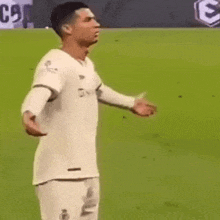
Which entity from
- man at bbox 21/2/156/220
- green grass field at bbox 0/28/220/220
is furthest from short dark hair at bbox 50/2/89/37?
green grass field at bbox 0/28/220/220

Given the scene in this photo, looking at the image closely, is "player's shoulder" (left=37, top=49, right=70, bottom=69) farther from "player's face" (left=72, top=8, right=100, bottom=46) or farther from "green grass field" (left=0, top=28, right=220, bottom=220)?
"green grass field" (left=0, top=28, right=220, bottom=220)

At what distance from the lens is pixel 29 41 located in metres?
2.44

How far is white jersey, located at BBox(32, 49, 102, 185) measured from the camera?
125 cm

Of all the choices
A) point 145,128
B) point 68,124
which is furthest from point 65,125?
point 145,128

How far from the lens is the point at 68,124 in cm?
127

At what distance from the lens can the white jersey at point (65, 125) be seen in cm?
125

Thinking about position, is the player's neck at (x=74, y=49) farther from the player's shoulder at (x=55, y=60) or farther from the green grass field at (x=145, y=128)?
the green grass field at (x=145, y=128)

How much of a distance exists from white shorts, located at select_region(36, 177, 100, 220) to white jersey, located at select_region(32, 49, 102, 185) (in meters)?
0.02

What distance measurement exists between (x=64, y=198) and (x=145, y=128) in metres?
1.07

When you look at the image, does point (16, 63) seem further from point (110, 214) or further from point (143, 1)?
point (143, 1)

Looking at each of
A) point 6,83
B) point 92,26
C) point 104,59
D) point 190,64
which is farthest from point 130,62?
point 92,26

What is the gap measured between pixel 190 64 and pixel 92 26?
117 cm

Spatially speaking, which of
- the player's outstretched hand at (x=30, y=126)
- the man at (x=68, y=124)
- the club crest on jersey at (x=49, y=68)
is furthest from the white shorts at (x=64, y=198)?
the club crest on jersey at (x=49, y=68)

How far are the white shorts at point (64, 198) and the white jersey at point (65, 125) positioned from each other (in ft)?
0.07
